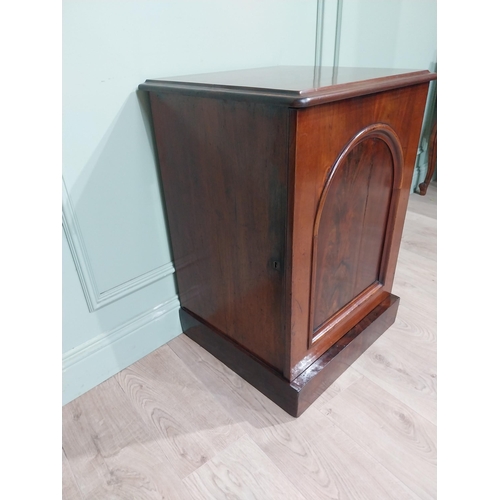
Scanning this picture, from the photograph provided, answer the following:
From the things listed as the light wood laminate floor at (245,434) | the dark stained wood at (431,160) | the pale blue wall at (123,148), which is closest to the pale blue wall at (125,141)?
the pale blue wall at (123,148)

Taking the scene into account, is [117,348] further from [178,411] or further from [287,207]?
[287,207]

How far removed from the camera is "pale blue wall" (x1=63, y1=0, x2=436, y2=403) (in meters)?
0.87

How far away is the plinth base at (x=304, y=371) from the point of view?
98cm

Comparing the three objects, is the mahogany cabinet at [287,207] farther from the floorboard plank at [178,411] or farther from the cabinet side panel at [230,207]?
the floorboard plank at [178,411]

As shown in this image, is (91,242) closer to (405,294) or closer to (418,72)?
(418,72)

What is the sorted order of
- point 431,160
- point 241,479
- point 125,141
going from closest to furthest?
point 241,479 → point 125,141 → point 431,160

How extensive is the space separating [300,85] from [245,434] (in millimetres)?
818

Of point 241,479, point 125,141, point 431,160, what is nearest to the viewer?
point 241,479

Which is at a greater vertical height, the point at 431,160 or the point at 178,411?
the point at 431,160

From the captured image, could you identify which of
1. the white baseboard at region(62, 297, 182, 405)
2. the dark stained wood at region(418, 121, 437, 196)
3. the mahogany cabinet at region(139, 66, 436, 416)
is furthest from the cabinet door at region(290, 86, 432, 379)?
the dark stained wood at region(418, 121, 437, 196)

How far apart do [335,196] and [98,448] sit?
0.84 m

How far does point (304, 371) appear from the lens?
3.22 feet

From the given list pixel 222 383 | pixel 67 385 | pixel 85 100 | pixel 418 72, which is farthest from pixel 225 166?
pixel 67 385

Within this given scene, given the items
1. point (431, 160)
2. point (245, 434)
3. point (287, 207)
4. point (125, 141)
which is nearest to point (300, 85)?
point (287, 207)
